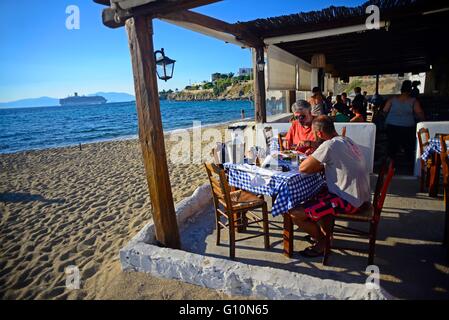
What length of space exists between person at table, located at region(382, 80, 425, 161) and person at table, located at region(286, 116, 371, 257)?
3.07 m

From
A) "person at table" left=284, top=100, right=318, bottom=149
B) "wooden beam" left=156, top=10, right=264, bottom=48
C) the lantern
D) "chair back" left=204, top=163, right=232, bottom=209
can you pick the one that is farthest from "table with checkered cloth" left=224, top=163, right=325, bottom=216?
the lantern

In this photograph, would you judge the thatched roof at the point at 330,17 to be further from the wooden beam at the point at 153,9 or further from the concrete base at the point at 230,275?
the concrete base at the point at 230,275

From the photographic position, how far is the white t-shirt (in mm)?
2250

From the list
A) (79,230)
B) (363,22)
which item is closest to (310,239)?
(79,230)

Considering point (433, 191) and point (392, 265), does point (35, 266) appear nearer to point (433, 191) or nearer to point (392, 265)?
point (392, 265)

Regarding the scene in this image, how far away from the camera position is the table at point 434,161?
3.48m

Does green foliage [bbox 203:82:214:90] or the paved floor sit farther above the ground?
green foliage [bbox 203:82:214:90]

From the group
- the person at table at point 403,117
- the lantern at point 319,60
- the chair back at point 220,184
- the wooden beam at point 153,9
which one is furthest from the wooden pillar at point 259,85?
the wooden beam at point 153,9

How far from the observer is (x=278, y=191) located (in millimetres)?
2342

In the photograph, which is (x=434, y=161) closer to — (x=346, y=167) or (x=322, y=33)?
(x=346, y=167)

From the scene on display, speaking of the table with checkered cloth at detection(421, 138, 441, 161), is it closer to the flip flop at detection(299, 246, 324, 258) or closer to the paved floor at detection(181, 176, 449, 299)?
the paved floor at detection(181, 176, 449, 299)

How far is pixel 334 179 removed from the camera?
93.0 inches

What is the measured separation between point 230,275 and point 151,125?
1.52 meters
